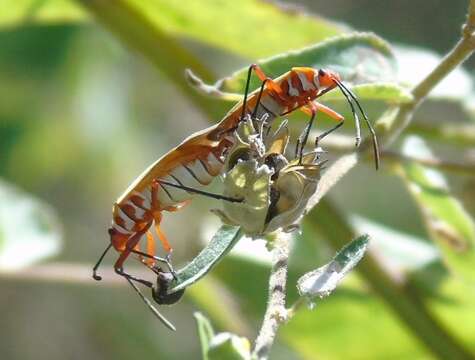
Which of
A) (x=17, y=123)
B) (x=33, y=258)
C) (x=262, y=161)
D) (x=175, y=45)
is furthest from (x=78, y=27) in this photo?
(x=262, y=161)

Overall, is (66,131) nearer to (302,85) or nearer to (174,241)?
(174,241)

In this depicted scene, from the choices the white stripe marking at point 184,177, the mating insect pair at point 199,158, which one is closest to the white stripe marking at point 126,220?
the mating insect pair at point 199,158

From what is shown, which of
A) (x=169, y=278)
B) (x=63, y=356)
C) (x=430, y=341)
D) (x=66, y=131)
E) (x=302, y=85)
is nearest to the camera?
(x=169, y=278)

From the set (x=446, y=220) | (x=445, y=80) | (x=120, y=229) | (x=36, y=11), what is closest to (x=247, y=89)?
(x=120, y=229)

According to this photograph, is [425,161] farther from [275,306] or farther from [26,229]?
[26,229]

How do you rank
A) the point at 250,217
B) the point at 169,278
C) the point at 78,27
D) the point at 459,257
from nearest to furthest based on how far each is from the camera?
1. the point at 250,217
2. the point at 169,278
3. the point at 459,257
4. the point at 78,27

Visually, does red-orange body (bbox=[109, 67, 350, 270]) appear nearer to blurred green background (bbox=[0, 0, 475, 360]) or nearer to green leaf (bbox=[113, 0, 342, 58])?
blurred green background (bbox=[0, 0, 475, 360])

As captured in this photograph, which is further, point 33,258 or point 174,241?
point 174,241

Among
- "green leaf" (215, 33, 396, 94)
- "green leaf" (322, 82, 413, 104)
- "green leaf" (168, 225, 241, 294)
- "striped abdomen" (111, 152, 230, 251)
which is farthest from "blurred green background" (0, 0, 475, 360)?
"green leaf" (168, 225, 241, 294)
